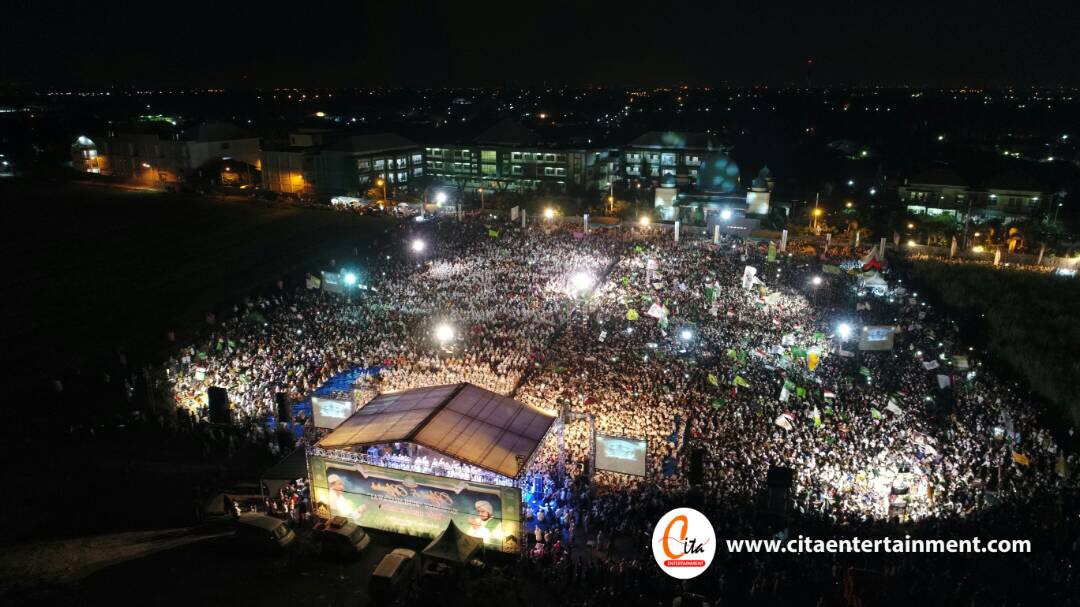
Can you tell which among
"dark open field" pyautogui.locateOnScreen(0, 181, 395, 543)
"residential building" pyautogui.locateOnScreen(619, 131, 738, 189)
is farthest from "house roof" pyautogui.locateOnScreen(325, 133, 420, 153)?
"residential building" pyautogui.locateOnScreen(619, 131, 738, 189)

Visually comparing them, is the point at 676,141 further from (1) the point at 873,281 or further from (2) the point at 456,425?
(2) the point at 456,425

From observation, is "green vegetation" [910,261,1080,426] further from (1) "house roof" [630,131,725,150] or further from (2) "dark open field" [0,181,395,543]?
(1) "house roof" [630,131,725,150]

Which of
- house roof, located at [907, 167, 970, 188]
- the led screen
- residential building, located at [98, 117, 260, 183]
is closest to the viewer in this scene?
the led screen

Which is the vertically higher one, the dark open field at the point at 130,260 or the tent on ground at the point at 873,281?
the tent on ground at the point at 873,281

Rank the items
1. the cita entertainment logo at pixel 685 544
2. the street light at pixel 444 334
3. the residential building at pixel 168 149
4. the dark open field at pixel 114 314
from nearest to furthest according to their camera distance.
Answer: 1. the cita entertainment logo at pixel 685 544
2. the dark open field at pixel 114 314
3. the street light at pixel 444 334
4. the residential building at pixel 168 149

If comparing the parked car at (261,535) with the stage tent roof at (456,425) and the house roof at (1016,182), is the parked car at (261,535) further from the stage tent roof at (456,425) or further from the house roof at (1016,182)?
the house roof at (1016,182)

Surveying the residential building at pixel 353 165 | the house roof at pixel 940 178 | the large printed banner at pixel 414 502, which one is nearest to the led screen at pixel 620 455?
the large printed banner at pixel 414 502

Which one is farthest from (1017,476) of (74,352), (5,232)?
(5,232)
